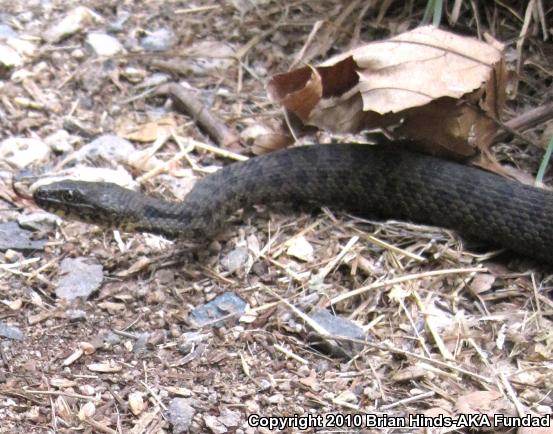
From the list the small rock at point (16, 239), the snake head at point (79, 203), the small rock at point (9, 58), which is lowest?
the small rock at point (16, 239)

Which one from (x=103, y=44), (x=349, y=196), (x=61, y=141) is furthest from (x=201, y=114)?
(x=349, y=196)

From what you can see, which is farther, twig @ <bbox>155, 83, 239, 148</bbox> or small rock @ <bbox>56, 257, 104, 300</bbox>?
twig @ <bbox>155, 83, 239, 148</bbox>

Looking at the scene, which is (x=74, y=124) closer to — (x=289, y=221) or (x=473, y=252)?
(x=289, y=221)

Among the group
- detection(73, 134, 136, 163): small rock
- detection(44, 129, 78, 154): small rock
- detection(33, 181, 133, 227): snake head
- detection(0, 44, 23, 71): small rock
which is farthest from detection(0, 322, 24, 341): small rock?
detection(0, 44, 23, 71): small rock

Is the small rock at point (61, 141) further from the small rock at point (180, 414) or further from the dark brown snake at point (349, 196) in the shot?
the small rock at point (180, 414)

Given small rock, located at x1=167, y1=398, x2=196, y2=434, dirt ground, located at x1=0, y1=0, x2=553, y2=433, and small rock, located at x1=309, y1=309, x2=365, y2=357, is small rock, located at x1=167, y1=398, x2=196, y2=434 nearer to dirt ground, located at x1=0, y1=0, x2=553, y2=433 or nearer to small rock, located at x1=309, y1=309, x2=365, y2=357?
dirt ground, located at x1=0, y1=0, x2=553, y2=433

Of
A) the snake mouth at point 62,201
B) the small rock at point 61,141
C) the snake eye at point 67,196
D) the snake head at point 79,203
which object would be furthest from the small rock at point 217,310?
the small rock at point 61,141
